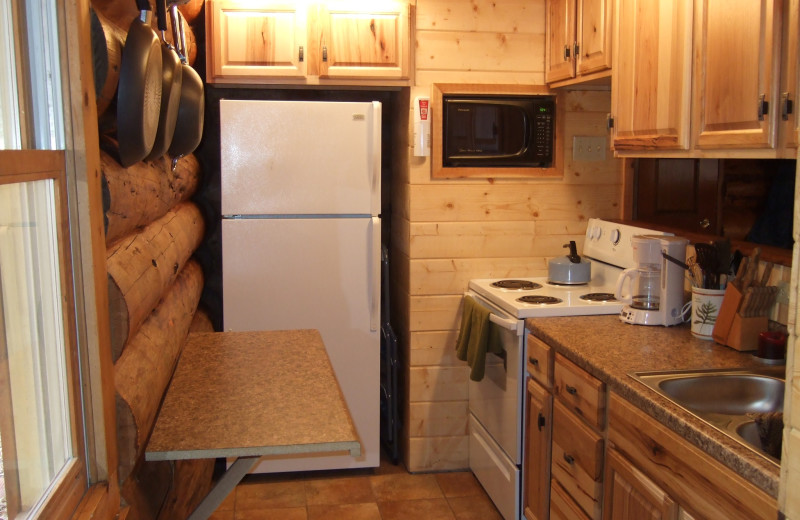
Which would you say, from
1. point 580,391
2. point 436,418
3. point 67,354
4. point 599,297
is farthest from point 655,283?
point 67,354

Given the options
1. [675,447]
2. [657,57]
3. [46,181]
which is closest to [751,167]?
[657,57]

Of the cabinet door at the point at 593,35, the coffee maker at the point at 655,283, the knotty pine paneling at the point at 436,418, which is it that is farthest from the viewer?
the knotty pine paneling at the point at 436,418

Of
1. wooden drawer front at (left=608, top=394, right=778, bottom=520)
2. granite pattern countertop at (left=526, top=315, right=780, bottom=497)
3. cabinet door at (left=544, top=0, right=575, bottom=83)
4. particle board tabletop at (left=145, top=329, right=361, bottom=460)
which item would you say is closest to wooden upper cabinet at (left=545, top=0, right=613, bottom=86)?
cabinet door at (left=544, top=0, right=575, bottom=83)

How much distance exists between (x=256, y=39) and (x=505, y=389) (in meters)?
1.81

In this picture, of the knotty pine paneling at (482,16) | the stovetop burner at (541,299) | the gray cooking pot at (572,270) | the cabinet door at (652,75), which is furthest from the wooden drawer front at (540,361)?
the knotty pine paneling at (482,16)

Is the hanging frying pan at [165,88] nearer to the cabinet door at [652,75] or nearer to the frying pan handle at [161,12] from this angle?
the frying pan handle at [161,12]

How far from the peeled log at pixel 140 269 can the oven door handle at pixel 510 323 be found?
121cm

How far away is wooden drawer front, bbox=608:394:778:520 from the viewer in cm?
161

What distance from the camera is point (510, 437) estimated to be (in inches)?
124

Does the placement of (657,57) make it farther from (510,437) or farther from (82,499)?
(82,499)

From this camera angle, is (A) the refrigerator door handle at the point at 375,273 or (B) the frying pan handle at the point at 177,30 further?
(A) the refrigerator door handle at the point at 375,273

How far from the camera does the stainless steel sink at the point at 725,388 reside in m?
2.15

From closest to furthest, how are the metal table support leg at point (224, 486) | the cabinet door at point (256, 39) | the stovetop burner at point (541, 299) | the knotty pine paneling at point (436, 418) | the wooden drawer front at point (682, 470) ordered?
the wooden drawer front at point (682, 470), the metal table support leg at point (224, 486), the stovetop burner at point (541, 299), the cabinet door at point (256, 39), the knotty pine paneling at point (436, 418)

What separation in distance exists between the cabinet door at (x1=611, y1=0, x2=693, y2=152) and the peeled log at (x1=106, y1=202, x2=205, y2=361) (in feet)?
5.27
